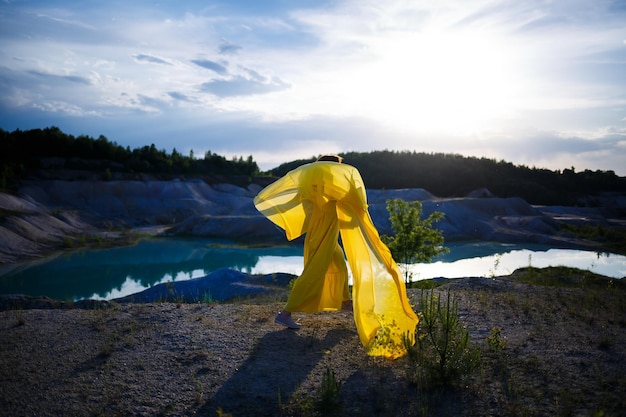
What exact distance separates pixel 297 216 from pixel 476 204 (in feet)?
120

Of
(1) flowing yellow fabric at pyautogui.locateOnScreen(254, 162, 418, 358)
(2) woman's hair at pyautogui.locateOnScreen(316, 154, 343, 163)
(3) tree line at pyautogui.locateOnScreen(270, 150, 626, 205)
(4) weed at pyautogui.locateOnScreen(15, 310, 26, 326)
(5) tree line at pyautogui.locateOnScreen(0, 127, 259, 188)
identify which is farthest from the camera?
(3) tree line at pyautogui.locateOnScreen(270, 150, 626, 205)

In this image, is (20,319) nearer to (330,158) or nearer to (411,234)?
(330,158)

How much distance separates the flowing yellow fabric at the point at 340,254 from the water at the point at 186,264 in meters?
10.3

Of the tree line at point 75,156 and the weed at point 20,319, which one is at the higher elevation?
the tree line at point 75,156

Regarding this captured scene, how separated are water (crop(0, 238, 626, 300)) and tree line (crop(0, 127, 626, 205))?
61.2ft

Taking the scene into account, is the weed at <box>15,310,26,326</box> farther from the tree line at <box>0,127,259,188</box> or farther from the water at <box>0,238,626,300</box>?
the tree line at <box>0,127,259,188</box>

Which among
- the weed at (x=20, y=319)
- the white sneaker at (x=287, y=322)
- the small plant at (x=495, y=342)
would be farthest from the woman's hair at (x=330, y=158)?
the weed at (x=20, y=319)

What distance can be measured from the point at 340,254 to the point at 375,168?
218 feet

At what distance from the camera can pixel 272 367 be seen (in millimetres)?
4949

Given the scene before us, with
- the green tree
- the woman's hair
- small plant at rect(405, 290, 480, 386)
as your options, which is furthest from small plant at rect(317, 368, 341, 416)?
the green tree

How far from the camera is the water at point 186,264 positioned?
18.7 m

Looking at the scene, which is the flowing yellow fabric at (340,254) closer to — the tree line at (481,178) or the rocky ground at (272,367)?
the rocky ground at (272,367)

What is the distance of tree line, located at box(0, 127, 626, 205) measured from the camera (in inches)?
1842

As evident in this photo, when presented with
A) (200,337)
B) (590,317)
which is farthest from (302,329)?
(590,317)
